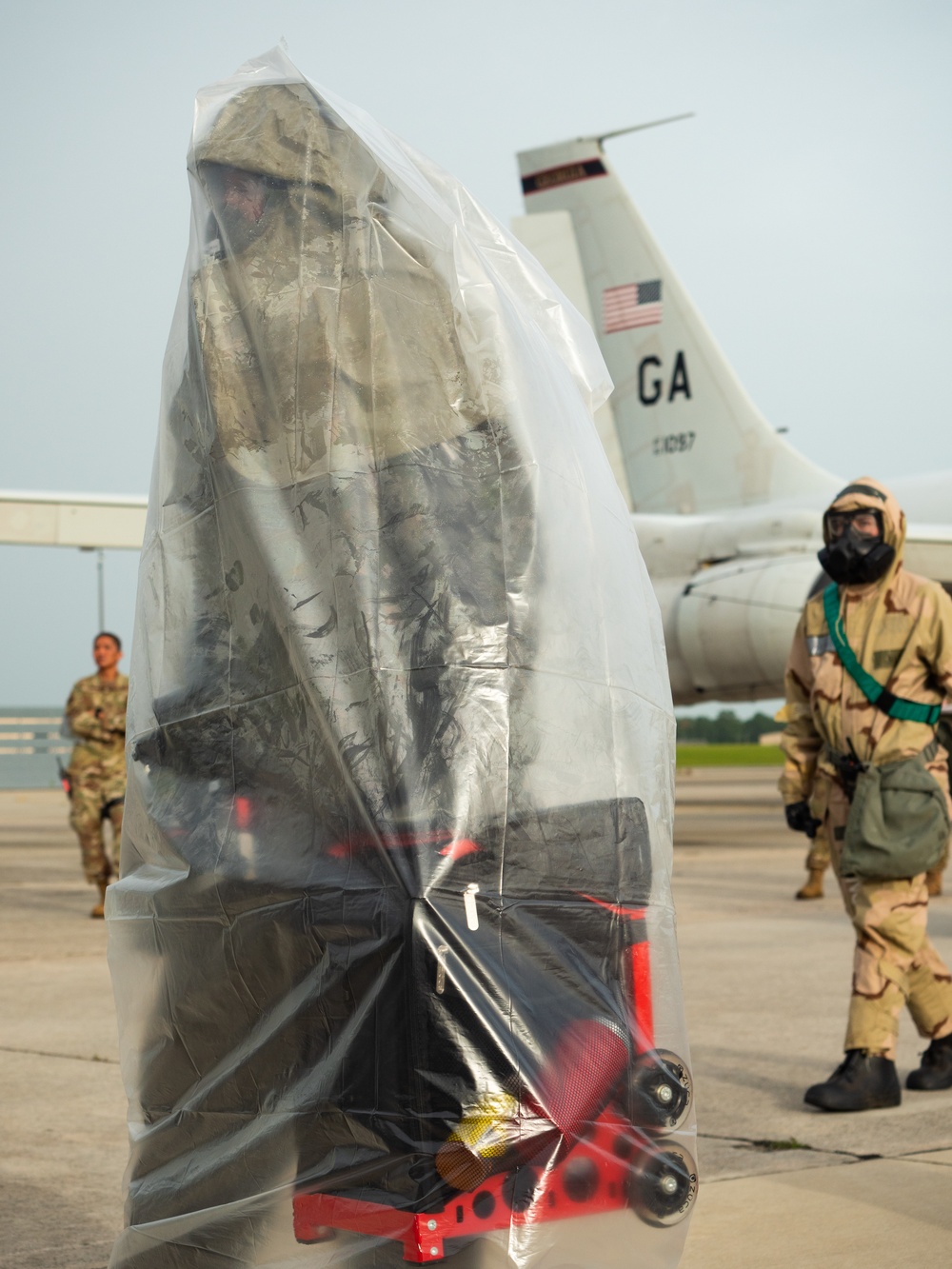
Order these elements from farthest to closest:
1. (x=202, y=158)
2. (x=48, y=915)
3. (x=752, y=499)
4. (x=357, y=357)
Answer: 1. (x=752, y=499)
2. (x=48, y=915)
3. (x=202, y=158)
4. (x=357, y=357)

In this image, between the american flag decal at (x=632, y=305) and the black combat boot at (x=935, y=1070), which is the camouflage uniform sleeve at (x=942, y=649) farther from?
the american flag decal at (x=632, y=305)

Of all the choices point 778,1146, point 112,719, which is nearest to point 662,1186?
point 778,1146

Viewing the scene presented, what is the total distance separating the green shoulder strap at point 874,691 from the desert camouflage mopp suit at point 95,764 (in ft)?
18.4

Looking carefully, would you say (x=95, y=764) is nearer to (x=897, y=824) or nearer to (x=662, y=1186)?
(x=897, y=824)

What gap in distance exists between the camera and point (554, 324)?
2.40 meters

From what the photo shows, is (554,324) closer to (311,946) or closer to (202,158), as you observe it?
(202,158)

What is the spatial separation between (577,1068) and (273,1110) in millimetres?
428

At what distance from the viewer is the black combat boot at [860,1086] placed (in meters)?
4.17

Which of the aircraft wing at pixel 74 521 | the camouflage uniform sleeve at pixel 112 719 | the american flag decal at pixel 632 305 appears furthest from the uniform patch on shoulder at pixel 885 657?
the american flag decal at pixel 632 305

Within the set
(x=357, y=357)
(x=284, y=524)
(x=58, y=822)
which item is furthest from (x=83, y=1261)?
(x=58, y=822)

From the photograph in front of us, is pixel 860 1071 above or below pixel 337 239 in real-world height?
below

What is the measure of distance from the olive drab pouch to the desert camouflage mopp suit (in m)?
5.75

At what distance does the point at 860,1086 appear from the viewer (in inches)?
164

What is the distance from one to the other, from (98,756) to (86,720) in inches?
10.4
